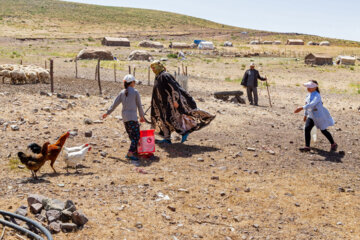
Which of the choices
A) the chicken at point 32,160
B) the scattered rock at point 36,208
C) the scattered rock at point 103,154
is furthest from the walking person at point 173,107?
the scattered rock at point 36,208

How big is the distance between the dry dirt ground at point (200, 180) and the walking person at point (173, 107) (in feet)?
1.49

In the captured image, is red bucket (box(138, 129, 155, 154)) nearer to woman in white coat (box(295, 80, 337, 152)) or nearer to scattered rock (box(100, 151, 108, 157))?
Answer: scattered rock (box(100, 151, 108, 157))

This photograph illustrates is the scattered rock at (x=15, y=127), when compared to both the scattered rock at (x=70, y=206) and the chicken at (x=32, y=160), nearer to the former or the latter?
the chicken at (x=32, y=160)

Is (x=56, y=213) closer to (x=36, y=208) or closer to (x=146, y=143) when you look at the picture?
(x=36, y=208)

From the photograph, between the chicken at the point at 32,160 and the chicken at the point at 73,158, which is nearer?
the chicken at the point at 32,160

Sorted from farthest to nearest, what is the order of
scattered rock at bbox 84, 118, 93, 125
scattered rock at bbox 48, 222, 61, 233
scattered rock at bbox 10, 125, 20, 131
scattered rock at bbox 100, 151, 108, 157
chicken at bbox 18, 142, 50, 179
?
scattered rock at bbox 84, 118, 93, 125, scattered rock at bbox 10, 125, 20, 131, scattered rock at bbox 100, 151, 108, 157, chicken at bbox 18, 142, 50, 179, scattered rock at bbox 48, 222, 61, 233

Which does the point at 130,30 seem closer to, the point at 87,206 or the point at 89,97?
the point at 89,97

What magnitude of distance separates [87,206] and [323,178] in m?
4.19

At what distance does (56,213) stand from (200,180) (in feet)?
8.54

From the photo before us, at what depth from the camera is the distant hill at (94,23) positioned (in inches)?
3371

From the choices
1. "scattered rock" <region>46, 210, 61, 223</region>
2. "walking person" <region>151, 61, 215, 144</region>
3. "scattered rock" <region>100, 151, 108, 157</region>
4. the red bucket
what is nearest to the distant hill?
"walking person" <region>151, 61, 215, 144</region>

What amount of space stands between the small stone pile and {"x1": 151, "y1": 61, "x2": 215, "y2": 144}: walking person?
395 cm

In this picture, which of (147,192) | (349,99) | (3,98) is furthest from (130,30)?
(147,192)

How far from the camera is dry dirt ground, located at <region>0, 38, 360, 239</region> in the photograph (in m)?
5.30
